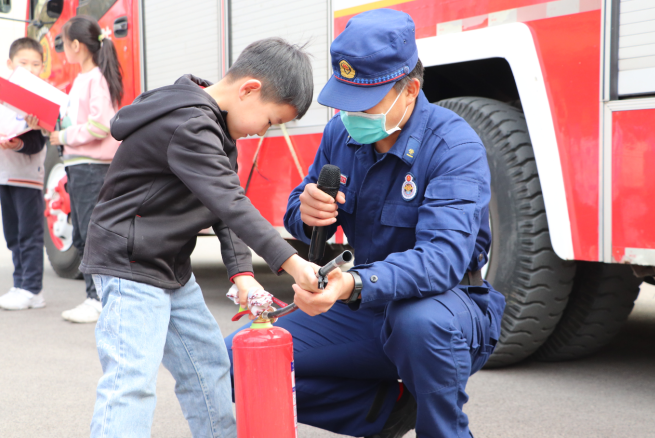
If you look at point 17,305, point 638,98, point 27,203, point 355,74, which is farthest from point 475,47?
point 17,305

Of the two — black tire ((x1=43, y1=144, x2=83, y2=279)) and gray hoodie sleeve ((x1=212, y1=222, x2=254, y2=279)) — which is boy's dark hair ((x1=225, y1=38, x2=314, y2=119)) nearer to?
gray hoodie sleeve ((x1=212, y1=222, x2=254, y2=279))

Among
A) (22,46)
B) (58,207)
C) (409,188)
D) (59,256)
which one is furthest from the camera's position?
(59,256)

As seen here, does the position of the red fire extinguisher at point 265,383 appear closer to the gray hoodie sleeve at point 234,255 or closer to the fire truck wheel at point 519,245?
the gray hoodie sleeve at point 234,255

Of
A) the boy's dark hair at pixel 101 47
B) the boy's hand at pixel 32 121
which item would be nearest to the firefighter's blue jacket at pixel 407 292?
the boy's dark hair at pixel 101 47

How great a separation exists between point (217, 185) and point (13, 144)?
336 centimetres

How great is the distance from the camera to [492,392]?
2.90 metres

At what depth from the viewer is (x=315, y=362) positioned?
2.19 metres

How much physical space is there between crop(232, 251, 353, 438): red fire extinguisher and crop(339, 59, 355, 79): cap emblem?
68cm

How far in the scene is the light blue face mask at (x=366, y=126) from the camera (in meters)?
2.03

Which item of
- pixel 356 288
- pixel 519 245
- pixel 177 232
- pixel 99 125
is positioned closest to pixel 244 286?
pixel 177 232

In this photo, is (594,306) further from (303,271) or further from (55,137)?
(55,137)

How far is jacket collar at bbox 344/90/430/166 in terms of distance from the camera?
6.72ft

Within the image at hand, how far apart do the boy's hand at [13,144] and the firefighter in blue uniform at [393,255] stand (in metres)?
2.91

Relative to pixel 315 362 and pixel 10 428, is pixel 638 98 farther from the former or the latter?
pixel 10 428
